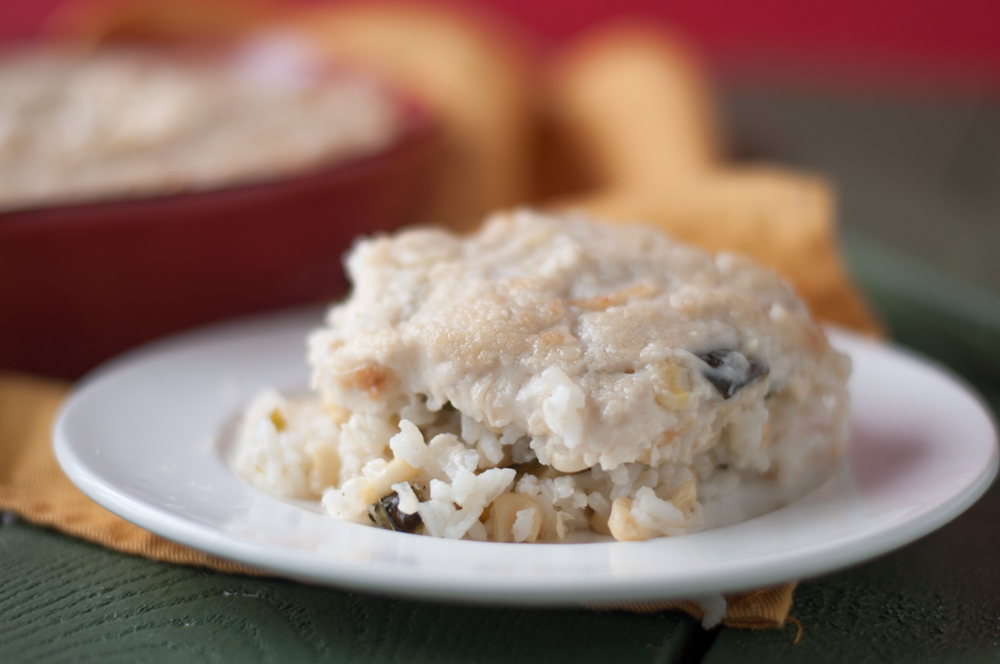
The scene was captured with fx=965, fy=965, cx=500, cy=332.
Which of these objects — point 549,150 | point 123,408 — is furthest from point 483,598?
point 549,150

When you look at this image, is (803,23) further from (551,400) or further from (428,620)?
(428,620)

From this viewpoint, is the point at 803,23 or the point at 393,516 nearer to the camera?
the point at 393,516

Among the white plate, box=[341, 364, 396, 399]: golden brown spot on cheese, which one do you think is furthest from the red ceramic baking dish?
box=[341, 364, 396, 399]: golden brown spot on cheese

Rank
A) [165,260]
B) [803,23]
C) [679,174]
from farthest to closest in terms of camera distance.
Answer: [803,23] < [679,174] < [165,260]

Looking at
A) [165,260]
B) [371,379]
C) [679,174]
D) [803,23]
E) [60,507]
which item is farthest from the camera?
[803,23]

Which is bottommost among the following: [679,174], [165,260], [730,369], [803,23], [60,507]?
[60,507]

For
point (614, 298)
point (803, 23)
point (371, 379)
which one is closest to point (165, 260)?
point (371, 379)

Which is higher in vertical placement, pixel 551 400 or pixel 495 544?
pixel 551 400
